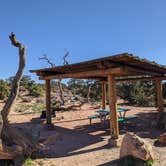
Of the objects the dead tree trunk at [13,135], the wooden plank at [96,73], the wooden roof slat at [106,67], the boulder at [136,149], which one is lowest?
the boulder at [136,149]

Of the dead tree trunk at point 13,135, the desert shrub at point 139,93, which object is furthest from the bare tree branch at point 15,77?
the desert shrub at point 139,93

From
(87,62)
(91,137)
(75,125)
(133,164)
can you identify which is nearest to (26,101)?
(75,125)

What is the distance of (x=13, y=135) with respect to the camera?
5.11 metres

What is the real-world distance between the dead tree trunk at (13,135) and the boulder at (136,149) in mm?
2387

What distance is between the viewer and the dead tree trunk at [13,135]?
15.8 feet

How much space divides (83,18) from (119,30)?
8.57ft

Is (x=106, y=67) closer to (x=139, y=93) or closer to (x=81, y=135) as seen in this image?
(x=81, y=135)

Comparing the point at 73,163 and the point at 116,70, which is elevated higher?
the point at 116,70

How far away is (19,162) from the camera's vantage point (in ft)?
16.7

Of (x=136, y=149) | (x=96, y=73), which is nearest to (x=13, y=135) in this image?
(x=136, y=149)

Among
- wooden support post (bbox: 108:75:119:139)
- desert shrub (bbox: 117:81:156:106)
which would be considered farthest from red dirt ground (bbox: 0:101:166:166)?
desert shrub (bbox: 117:81:156:106)

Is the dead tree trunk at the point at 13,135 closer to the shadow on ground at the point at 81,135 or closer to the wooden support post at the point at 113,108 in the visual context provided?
the shadow on ground at the point at 81,135

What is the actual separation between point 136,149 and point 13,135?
2.99 metres

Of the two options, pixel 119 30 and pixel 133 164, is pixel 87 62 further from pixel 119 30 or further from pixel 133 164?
pixel 119 30
